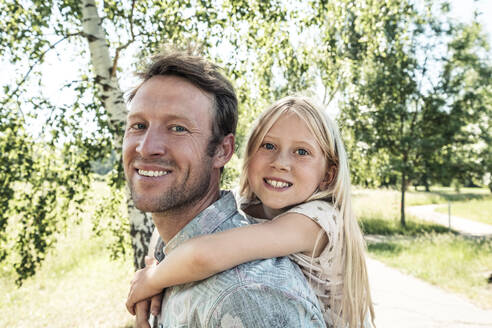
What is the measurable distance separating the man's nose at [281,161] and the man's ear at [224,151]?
0.83 feet

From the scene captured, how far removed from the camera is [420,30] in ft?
47.8

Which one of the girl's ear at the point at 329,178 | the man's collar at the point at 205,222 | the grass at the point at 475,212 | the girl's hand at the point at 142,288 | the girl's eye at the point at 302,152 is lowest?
the grass at the point at 475,212

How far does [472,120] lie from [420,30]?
3999mm

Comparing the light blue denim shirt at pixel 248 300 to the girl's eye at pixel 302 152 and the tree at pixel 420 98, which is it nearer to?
the girl's eye at pixel 302 152

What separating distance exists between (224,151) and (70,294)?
8.12 m

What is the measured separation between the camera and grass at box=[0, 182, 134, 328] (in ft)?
23.9

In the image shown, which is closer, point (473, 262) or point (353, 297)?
point (353, 297)

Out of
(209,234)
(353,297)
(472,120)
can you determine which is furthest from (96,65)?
(472,120)

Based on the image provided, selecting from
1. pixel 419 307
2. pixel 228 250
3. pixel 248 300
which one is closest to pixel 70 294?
pixel 419 307

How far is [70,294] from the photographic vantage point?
28.6 ft

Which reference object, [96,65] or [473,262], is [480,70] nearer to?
[473,262]

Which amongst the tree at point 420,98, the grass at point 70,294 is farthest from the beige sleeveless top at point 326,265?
the tree at point 420,98

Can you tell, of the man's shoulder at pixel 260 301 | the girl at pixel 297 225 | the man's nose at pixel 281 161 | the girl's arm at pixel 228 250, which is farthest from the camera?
the man's nose at pixel 281 161

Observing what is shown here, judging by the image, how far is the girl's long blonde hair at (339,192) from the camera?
1969 mm
